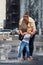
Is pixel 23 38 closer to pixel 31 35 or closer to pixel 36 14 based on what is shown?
pixel 31 35

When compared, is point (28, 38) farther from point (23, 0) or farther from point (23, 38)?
point (23, 0)

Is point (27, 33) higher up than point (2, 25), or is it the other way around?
point (27, 33)

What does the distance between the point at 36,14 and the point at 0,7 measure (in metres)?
3.98

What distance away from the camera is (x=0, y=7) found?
31.2 metres

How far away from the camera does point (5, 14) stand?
99.9 feet

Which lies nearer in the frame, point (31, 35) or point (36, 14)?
point (31, 35)

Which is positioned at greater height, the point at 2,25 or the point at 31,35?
the point at 31,35

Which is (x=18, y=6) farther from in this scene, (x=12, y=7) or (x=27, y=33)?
(x=27, y=33)

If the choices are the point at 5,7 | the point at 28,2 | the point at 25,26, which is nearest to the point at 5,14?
the point at 5,7

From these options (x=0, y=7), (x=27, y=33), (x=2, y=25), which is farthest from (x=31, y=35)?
(x=0, y=7)

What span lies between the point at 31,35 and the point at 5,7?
72.2ft

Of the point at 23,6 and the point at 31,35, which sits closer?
the point at 31,35

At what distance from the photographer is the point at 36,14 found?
30.1 metres

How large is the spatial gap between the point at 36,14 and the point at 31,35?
21207 mm
